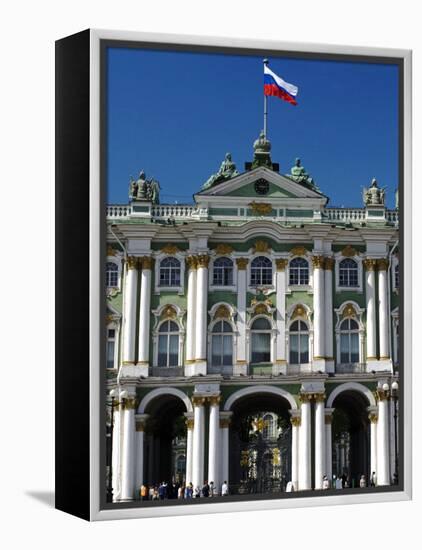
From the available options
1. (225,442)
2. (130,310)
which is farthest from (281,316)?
(130,310)

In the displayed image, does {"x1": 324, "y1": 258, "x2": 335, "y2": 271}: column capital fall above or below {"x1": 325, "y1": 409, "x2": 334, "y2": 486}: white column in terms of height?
above

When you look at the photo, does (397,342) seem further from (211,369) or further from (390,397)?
(211,369)

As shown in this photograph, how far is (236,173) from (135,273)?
104 inches

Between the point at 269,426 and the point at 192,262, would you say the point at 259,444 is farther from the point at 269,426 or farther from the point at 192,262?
the point at 192,262

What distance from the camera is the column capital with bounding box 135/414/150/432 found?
3331 cm

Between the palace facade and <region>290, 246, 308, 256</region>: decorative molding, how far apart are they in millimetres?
27

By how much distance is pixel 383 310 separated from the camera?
35031 millimetres

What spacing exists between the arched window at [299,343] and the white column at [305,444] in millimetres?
678

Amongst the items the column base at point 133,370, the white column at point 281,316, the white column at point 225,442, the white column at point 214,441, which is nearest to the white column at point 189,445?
the white column at point 214,441

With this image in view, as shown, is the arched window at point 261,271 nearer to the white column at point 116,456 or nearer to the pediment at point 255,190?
the pediment at point 255,190

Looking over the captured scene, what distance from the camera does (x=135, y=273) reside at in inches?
1323

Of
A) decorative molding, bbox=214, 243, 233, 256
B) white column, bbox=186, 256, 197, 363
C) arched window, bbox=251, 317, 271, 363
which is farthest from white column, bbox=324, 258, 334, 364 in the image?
white column, bbox=186, 256, 197, 363

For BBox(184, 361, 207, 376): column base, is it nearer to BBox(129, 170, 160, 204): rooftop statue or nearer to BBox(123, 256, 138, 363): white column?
BBox(123, 256, 138, 363): white column

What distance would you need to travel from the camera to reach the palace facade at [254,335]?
3328 cm
